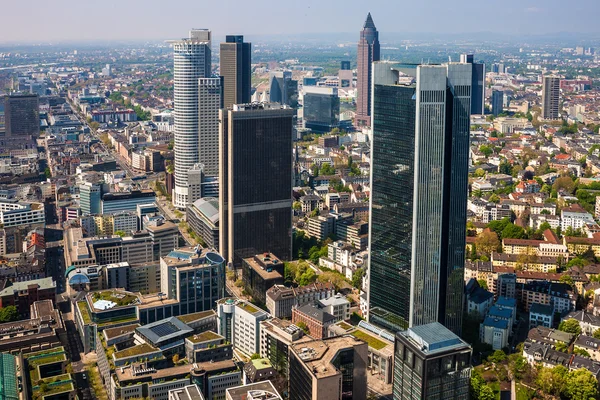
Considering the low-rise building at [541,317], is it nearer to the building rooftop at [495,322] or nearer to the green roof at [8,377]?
the building rooftop at [495,322]

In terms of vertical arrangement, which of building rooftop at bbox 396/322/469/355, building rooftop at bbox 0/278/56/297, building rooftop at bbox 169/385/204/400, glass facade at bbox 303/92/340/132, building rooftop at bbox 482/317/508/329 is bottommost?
building rooftop at bbox 482/317/508/329

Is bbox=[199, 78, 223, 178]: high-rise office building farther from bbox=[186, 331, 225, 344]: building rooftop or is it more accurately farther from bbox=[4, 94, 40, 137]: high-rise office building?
bbox=[4, 94, 40, 137]: high-rise office building

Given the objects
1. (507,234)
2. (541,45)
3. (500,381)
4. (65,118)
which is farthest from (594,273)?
(541,45)

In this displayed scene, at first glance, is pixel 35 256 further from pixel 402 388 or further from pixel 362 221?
pixel 402 388

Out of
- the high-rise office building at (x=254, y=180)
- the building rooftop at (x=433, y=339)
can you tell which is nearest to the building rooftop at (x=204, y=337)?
the building rooftop at (x=433, y=339)

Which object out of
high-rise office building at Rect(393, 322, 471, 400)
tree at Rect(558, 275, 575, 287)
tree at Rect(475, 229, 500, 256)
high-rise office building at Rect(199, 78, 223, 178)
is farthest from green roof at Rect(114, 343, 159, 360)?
high-rise office building at Rect(199, 78, 223, 178)

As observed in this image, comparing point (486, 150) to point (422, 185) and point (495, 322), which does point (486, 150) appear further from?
point (422, 185)

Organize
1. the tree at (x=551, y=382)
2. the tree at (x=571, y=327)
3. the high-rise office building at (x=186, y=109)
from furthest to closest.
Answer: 1. the high-rise office building at (x=186, y=109)
2. the tree at (x=571, y=327)
3. the tree at (x=551, y=382)
